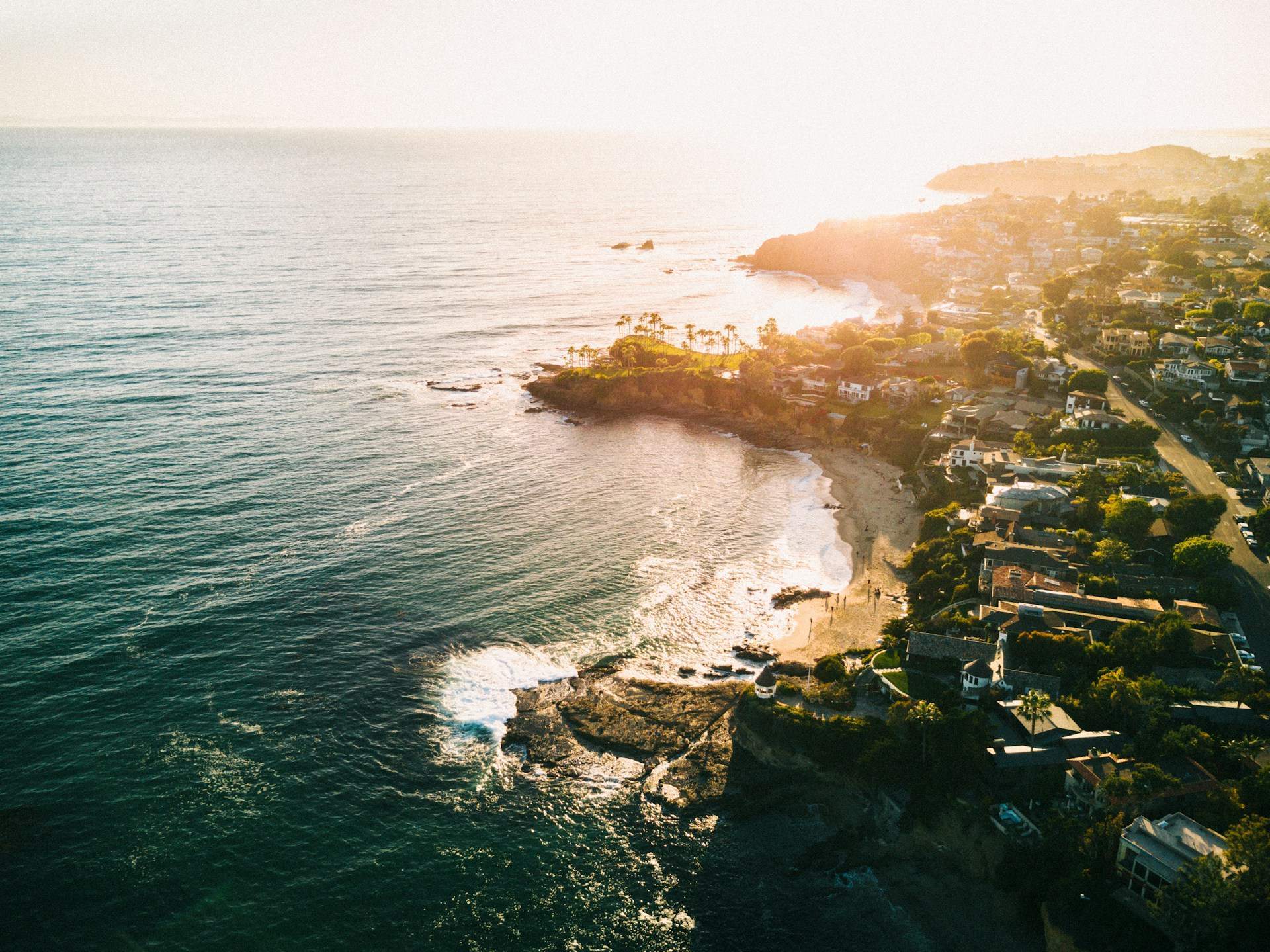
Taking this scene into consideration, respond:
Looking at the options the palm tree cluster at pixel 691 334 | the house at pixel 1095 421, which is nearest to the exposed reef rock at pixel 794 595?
the house at pixel 1095 421

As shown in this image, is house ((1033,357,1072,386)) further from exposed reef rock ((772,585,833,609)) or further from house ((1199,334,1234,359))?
exposed reef rock ((772,585,833,609))

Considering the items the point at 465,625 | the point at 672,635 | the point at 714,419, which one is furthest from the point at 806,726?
the point at 714,419

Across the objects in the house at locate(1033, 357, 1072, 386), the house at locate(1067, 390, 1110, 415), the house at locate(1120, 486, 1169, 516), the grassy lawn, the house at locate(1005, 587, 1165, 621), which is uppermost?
the house at locate(1033, 357, 1072, 386)

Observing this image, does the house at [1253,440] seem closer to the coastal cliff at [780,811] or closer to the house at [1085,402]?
the house at [1085,402]

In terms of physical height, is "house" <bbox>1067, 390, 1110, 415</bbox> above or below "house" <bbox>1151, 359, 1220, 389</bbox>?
below

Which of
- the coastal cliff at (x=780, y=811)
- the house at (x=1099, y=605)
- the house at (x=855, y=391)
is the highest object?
the house at (x=855, y=391)

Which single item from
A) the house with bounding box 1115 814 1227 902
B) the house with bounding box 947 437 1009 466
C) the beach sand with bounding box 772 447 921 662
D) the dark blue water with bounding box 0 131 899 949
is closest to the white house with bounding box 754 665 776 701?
the beach sand with bounding box 772 447 921 662

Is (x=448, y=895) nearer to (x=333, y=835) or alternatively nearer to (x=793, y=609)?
(x=333, y=835)
